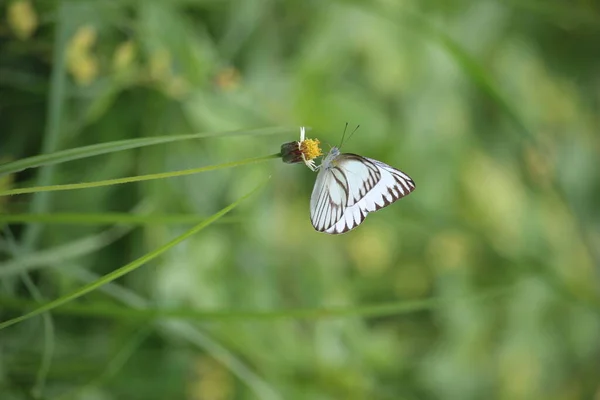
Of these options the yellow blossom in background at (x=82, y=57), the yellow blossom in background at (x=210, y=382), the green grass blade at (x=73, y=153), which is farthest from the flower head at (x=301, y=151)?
the yellow blossom in background at (x=210, y=382)

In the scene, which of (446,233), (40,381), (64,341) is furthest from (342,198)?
(446,233)

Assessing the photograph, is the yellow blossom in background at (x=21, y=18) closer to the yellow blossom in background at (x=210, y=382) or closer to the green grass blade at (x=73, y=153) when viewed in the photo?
the green grass blade at (x=73, y=153)

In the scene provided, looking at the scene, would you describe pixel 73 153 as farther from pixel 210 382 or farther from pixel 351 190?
pixel 210 382

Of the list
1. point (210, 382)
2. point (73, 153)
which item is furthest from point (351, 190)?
point (210, 382)

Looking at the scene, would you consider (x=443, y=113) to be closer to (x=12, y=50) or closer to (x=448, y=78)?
(x=448, y=78)

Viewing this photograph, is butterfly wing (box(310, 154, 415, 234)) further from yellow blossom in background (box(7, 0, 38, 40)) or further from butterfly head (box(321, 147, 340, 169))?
yellow blossom in background (box(7, 0, 38, 40))

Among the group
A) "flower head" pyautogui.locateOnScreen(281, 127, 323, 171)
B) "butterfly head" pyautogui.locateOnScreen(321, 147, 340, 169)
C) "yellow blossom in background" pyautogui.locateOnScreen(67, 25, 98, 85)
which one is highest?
"yellow blossom in background" pyautogui.locateOnScreen(67, 25, 98, 85)

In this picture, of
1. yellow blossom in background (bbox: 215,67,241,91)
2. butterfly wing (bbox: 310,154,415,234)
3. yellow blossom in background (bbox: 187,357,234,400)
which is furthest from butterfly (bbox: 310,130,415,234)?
yellow blossom in background (bbox: 187,357,234,400)
